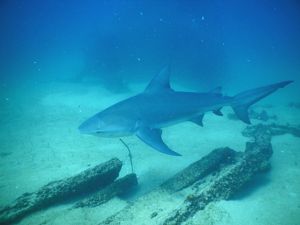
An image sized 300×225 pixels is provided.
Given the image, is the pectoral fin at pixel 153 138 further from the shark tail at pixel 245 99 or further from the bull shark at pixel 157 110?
the shark tail at pixel 245 99

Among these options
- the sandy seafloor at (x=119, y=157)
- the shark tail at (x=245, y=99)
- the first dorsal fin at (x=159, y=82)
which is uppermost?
the first dorsal fin at (x=159, y=82)

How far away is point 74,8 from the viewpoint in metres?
163

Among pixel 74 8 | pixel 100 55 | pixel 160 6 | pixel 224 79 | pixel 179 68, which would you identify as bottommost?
pixel 224 79

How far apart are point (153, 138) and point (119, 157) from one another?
319 cm

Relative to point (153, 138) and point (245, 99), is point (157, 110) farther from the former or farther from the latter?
point (245, 99)

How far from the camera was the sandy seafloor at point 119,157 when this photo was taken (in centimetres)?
526

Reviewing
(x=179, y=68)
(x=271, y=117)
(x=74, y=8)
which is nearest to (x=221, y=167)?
(x=271, y=117)

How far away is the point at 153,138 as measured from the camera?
595 cm

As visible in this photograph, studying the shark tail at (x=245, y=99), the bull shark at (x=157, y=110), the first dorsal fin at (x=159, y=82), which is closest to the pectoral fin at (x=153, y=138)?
the bull shark at (x=157, y=110)

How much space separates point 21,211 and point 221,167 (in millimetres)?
4505

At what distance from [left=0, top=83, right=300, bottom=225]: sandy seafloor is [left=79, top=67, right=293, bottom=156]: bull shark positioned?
5.06 ft

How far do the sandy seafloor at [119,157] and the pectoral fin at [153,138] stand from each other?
1.46 m

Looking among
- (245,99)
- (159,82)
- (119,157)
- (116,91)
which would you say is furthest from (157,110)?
(116,91)

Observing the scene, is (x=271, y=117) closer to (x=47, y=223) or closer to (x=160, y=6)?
(x=47, y=223)
